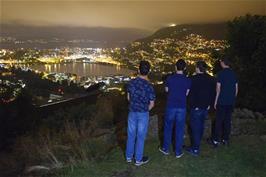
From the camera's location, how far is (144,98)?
6793mm

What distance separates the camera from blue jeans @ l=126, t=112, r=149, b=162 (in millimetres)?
6945

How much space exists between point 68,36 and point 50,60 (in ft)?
33.8

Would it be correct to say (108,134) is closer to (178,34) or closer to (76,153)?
(76,153)

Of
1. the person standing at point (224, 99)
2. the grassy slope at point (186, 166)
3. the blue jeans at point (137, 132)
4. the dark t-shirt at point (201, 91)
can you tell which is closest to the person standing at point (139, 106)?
the blue jeans at point (137, 132)

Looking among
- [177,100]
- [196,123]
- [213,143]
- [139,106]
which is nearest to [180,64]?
[177,100]

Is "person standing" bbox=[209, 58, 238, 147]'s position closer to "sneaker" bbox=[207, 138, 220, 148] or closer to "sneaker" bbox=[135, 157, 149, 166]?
"sneaker" bbox=[207, 138, 220, 148]

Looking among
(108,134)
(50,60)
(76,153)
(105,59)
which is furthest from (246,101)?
(50,60)

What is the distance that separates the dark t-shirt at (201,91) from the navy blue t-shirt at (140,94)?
102 cm

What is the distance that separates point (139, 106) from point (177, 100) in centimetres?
83

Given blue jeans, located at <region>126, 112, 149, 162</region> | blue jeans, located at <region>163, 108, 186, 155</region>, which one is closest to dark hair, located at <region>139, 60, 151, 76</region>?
blue jeans, located at <region>126, 112, 149, 162</region>

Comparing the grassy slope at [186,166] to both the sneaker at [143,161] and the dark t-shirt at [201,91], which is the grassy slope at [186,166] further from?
the dark t-shirt at [201,91]

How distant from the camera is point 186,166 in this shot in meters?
7.30

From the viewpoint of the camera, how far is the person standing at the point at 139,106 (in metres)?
6.69

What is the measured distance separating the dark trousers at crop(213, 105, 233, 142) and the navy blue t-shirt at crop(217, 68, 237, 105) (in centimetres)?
19
